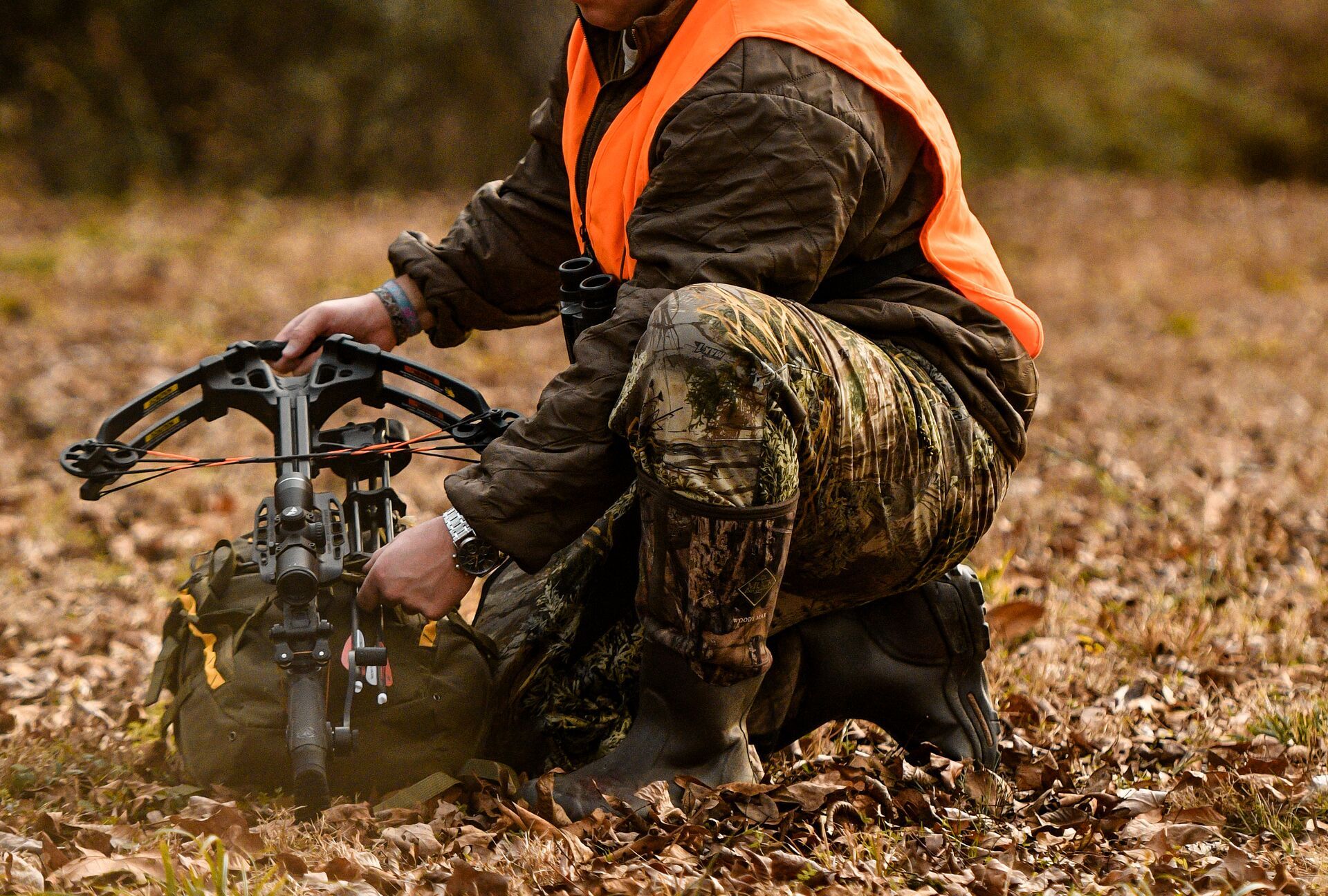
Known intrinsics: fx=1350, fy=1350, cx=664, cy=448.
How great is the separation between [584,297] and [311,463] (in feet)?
2.28

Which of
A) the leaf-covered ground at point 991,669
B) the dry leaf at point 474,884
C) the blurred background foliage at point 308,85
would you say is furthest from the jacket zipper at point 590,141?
the blurred background foliage at point 308,85

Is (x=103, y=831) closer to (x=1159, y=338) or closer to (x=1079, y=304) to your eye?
(x=1159, y=338)

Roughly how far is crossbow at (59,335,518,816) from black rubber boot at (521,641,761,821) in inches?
17.4

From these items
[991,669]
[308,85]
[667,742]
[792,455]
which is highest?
[308,85]

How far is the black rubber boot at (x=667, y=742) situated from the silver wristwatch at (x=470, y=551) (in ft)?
1.13

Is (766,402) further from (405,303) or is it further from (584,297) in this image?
(405,303)

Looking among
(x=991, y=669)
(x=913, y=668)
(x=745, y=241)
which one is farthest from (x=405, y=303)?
(x=991, y=669)

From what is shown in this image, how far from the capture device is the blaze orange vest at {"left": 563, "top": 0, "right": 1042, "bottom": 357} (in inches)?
103

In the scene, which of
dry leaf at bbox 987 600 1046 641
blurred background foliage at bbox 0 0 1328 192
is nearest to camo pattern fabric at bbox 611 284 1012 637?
dry leaf at bbox 987 600 1046 641

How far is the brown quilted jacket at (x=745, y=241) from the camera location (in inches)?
99.5

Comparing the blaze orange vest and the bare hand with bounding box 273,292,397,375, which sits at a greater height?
the blaze orange vest

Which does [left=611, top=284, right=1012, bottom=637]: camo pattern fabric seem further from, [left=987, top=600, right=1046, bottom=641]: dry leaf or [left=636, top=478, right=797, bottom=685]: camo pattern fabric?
[left=987, top=600, right=1046, bottom=641]: dry leaf

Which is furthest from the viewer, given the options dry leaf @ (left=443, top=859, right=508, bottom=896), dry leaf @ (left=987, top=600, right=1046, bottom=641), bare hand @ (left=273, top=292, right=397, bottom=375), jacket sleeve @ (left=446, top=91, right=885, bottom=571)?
dry leaf @ (left=987, top=600, right=1046, bottom=641)

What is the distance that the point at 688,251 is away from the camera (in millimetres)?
2584
